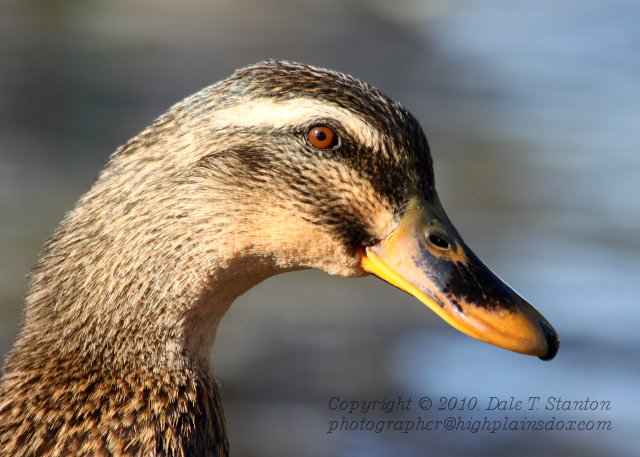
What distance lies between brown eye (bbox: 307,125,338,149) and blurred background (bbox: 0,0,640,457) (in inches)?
124

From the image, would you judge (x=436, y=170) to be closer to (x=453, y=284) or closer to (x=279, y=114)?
(x=453, y=284)

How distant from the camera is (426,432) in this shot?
21.5 feet

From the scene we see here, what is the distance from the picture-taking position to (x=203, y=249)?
3.39 m

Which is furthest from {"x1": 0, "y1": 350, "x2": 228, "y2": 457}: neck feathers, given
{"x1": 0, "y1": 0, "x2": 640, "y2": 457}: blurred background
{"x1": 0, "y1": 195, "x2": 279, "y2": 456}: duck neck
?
{"x1": 0, "y1": 0, "x2": 640, "y2": 457}: blurred background

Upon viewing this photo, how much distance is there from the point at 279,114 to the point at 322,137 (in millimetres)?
153

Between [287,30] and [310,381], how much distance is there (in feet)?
25.5

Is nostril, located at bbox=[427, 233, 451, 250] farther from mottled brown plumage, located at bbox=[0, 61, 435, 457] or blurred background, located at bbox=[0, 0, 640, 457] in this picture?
blurred background, located at bbox=[0, 0, 640, 457]

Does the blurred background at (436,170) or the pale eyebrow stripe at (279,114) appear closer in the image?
the pale eyebrow stripe at (279,114)

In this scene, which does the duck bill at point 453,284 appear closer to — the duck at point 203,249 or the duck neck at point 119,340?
the duck at point 203,249

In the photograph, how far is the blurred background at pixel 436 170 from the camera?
22.4 feet

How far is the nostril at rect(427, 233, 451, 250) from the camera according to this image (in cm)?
354

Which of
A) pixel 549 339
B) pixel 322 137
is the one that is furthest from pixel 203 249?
pixel 549 339

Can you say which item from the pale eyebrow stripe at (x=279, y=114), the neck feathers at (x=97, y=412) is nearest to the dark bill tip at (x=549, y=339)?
the pale eyebrow stripe at (x=279, y=114)

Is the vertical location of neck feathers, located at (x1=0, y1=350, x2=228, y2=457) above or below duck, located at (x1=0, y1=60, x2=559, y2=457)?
below
